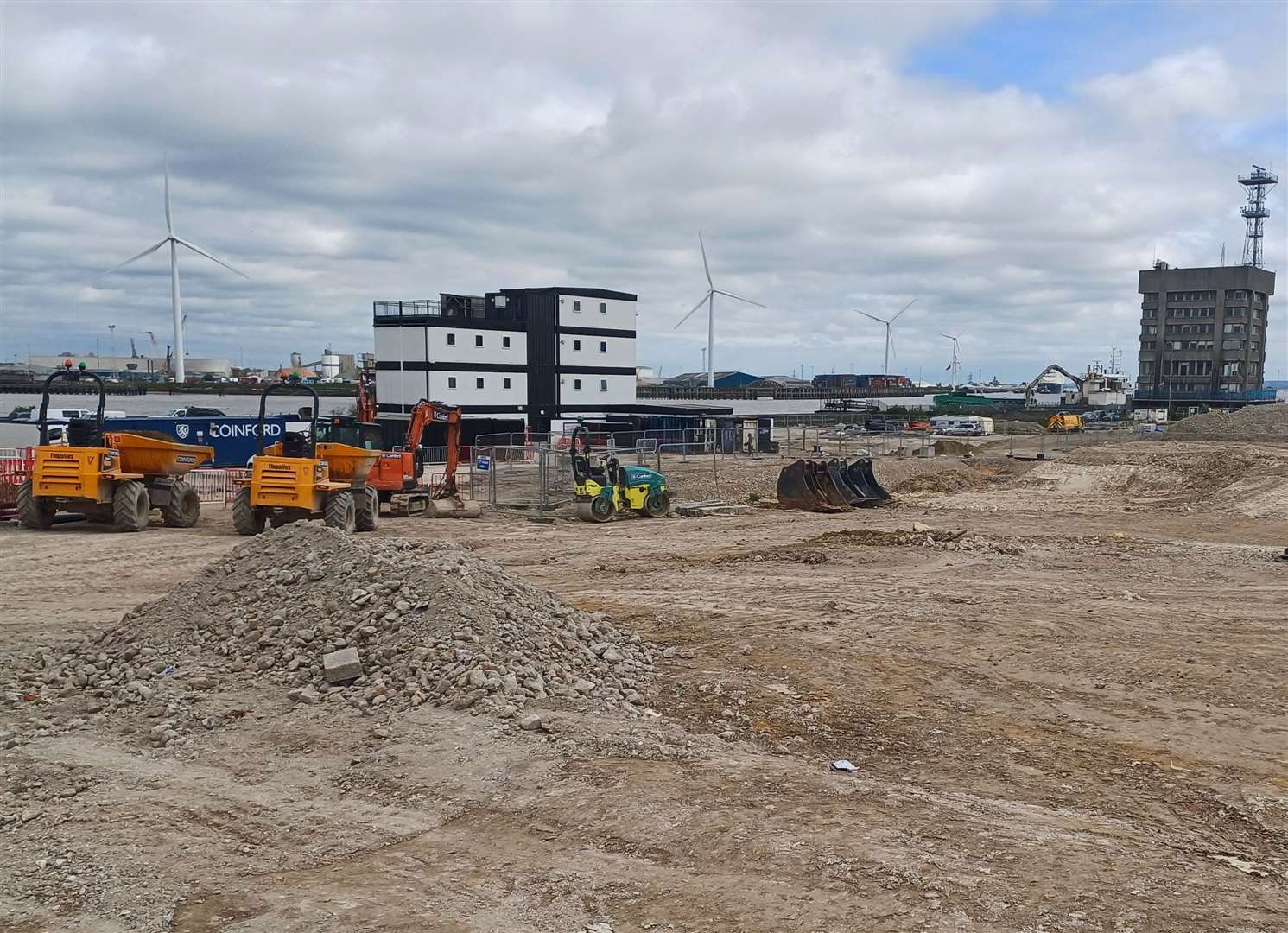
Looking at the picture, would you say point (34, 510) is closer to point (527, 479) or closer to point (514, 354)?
point (527, 479)

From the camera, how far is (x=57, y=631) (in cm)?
1322

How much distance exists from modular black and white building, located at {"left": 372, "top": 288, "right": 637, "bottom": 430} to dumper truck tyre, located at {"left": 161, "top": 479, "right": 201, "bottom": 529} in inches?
829

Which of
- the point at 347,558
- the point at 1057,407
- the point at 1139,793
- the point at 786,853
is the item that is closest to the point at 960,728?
the point at 1139,793

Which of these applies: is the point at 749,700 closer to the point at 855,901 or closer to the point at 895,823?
the point at 895,823

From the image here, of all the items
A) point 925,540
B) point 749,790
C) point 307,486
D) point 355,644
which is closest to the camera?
point 749,790

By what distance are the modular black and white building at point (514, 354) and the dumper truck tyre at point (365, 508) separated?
2222cm

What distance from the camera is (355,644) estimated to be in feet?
34.0

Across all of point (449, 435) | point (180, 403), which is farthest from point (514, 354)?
point (180, 403)

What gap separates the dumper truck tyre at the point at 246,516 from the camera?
847 inches

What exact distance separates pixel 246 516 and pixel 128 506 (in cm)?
263

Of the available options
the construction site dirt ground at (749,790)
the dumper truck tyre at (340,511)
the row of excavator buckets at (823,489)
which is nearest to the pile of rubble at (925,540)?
the construction site dirt ground at (749,790)

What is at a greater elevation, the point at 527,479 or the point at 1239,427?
the point at 1239,427

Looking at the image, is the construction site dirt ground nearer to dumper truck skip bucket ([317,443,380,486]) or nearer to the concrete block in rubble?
the concrete block in rubble

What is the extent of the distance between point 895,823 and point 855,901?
1.30 meters
